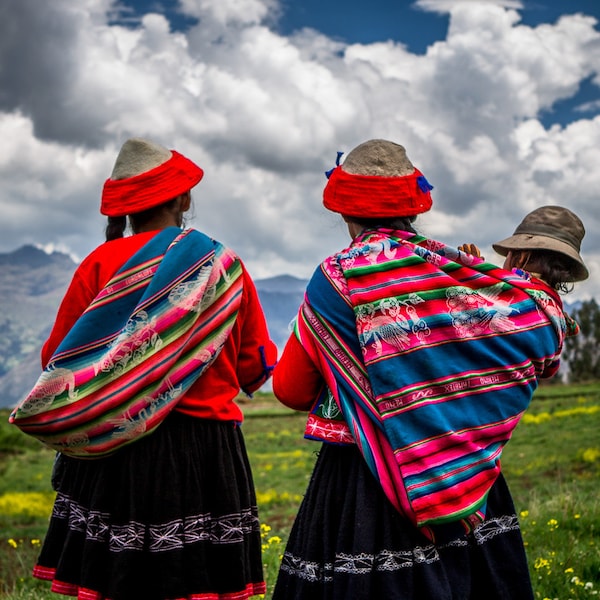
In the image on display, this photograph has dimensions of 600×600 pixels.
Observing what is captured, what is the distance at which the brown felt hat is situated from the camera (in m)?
3.25

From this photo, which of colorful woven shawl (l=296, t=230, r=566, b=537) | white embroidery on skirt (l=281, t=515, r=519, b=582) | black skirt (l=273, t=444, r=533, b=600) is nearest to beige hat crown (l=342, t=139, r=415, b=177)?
colorful woven shawl (l=296, t=230, r=566, b=537)

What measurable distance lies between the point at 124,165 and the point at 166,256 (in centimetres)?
54

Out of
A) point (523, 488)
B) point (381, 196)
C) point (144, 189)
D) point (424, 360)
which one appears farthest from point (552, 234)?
point (523, 488)

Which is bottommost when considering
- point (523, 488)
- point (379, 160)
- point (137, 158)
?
point (523, 488)

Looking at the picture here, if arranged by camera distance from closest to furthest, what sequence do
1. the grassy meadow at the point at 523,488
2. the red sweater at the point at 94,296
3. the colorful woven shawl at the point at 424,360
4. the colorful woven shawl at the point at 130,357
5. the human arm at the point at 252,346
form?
the colorful woven shawl at the point at 424,360
the colorful woven shawl at the point at 130,357
the red sweater at the point at 94,296
the human arm at the point at 252,346
the grassy meadow at the point at 523,488

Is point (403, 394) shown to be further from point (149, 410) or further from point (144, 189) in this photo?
point (144, 189)

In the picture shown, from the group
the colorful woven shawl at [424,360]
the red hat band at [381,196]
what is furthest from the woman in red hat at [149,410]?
the red hat band at [381,196]

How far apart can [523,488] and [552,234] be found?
9.98m

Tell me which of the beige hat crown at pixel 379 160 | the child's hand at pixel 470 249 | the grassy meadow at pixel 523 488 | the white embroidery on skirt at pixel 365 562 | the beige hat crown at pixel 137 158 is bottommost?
→ the grassy meadow at pixel 523 488

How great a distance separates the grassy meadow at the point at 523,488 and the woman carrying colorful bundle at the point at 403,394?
7.55 feet

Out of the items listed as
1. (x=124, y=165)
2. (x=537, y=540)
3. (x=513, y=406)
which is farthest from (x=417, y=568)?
(x=537, y=540)

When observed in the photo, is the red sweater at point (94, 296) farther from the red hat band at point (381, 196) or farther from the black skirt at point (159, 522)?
the red hat band at point (381, 196)

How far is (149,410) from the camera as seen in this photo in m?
3.20

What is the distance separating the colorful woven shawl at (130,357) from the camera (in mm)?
3195
